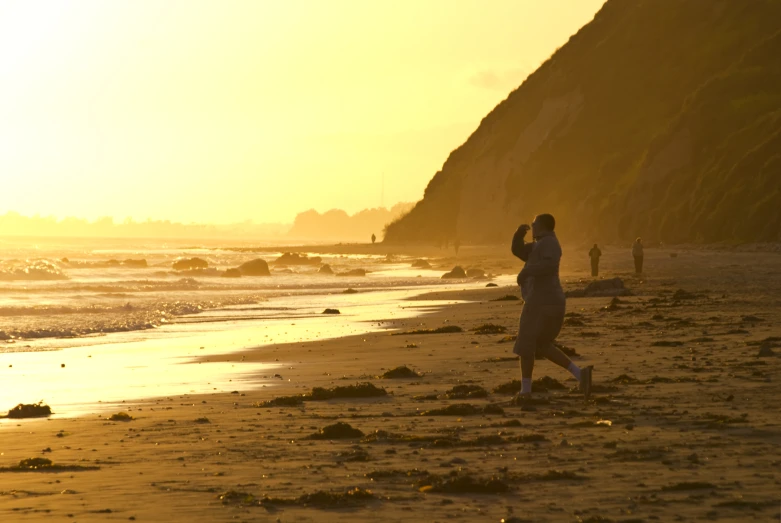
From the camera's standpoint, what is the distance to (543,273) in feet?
35.0

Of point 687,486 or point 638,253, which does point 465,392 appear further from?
point 638,253

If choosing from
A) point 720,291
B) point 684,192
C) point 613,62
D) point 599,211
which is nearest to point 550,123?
point 613,62

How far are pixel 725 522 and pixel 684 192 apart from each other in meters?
55.9

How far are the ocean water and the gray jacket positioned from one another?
4108 millimetres

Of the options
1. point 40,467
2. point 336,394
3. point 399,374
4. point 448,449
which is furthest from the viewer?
point 399,374

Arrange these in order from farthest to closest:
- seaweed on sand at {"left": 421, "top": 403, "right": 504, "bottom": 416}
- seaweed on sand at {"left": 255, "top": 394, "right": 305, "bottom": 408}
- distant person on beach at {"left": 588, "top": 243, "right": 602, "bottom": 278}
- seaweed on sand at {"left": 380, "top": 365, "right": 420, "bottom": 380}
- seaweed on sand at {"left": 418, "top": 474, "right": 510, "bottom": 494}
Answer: distant person on beach at {"left": 588, "top": 243, "right": 602, "bottom": 278} → seaweed on sand at {"left": 380, "top": 365, "right": 420, "bottom": 380} → seaweed on sand at {"left": 255, "top": 394, "right": 305, "bottom": 408} → seaweed on sand at {"left": 421, "top": 403, "right": 504, "bottom": 416} → seaweed on sand at {"left": 418, "top": 474, "right": 510, "bottom": 494}

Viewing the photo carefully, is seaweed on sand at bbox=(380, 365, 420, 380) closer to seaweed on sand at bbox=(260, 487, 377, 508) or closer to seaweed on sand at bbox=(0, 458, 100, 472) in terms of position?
seaweed on sand at bbox=(0, 458, 100, 472)

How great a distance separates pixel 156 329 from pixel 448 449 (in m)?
17.1

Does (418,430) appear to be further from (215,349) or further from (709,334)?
(215,349)

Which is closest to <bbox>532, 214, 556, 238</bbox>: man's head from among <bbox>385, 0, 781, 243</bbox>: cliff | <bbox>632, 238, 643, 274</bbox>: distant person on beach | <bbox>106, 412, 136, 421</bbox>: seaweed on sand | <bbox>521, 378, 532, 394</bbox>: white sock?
<bbox>521, 378, 532, 394</bbox>: white sock

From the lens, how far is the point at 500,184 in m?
95.6

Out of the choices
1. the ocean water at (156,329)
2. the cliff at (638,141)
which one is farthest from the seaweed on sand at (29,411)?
the cliff at (638,141)

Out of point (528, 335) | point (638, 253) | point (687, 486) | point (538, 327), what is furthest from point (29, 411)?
point (638, 253)

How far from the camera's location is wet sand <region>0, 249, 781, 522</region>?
252 inches
